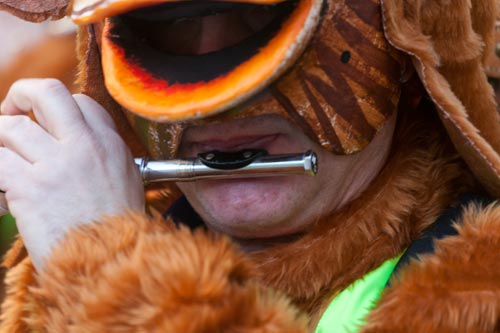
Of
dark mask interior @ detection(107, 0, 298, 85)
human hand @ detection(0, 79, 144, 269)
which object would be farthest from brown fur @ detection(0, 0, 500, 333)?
dark mask interior @ detection(107, 0, 298, 85)

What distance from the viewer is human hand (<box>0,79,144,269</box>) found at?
1.39 metres

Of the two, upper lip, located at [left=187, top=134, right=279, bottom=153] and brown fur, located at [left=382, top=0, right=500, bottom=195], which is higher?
brown fur, located at [left=382, top=0, right=500, bottom=195]

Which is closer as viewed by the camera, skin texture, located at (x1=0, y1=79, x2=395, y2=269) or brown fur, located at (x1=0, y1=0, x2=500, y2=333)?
brown fur, located at (x1=0, y1=0, x2=500, y2=333)

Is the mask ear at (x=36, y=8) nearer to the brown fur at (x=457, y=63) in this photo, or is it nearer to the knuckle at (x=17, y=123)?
the knuckle at (x=17, y=123)

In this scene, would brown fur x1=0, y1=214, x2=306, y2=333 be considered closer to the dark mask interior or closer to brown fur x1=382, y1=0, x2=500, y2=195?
the dark mask interior

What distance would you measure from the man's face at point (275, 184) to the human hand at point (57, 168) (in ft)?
0.47

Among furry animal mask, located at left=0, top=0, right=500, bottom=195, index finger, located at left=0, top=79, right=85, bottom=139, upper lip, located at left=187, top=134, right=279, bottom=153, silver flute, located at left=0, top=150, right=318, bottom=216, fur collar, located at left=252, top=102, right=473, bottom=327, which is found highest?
furry animal mask, located at left=0, top=0, right=500, bottom=195

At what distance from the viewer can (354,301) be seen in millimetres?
1394

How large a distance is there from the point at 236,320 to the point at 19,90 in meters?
0.68

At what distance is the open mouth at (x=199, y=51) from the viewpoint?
1.34 meters

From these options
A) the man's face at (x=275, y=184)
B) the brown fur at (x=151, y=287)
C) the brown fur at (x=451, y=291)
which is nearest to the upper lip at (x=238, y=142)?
the man's face at (x=275, y=184)

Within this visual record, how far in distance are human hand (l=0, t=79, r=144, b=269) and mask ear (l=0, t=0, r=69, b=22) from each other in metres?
0.14

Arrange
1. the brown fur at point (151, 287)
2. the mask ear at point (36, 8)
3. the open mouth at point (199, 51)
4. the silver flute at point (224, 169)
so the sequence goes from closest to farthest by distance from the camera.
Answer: the brown fur at point (151, 287) < the open mouth at point (199, 51) < the silver flute at point (224, 169) < the mask ear at point (36, 8)

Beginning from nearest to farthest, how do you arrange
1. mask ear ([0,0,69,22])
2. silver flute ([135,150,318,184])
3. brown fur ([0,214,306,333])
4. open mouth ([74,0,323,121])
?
1. brown fur ([0,214,306,333])
2. open mouth ([74,0,323,121])
3. silver flute ([135,150,318,184])
4. mask ear ([0,0,69,22])
